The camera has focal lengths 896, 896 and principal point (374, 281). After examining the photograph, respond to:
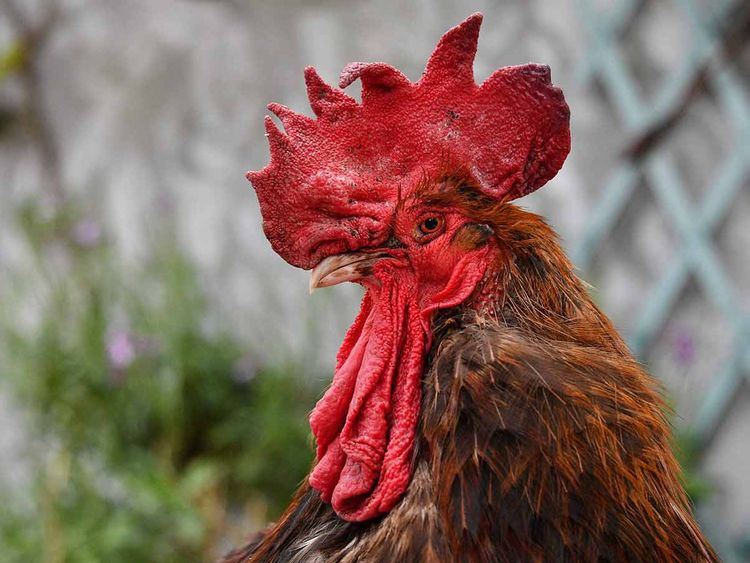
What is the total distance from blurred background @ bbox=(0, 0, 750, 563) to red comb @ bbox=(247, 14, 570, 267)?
2.34m

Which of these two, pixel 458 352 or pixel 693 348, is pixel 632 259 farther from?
pixel 458 352

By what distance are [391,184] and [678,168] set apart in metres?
3.26

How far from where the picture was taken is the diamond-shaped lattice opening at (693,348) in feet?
14.8

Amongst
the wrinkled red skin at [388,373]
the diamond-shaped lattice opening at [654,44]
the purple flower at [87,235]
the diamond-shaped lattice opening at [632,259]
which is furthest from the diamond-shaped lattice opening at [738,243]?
the purple flower at [87,235]

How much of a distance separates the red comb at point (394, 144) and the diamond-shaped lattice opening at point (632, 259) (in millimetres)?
3043

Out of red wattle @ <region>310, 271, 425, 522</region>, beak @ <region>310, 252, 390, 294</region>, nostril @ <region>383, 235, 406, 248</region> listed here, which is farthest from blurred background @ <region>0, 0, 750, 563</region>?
nostril @ <region>383, 235, 406, 248</region>

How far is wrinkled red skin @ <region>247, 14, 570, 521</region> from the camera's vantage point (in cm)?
174

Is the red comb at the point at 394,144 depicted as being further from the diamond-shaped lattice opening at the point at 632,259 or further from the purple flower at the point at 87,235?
the purple flower at the point at 87,235

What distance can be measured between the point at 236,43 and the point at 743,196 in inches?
123

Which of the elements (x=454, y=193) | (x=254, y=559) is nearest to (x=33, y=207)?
(x=254, y=559)

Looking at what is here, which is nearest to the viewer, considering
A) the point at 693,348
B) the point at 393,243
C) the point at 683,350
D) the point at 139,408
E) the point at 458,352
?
the point at 458,352

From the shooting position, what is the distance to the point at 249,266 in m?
5.65

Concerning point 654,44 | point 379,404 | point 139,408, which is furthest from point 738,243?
point 379,404

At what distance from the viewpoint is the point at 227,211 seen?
18.6 ft
